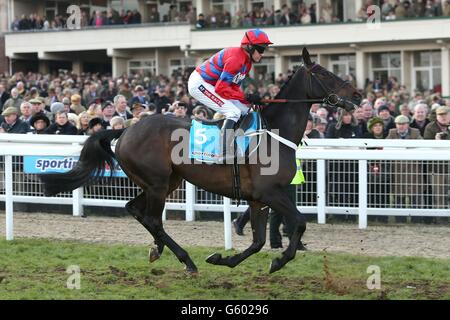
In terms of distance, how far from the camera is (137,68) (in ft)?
118

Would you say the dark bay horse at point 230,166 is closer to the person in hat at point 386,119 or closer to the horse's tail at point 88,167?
the horse's tail at point 88,167

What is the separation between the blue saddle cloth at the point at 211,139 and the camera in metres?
6.72

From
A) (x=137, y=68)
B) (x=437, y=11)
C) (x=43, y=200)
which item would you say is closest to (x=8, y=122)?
(x=43, y=200)

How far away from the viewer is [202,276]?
6734 mm

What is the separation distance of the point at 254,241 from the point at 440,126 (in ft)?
13.5

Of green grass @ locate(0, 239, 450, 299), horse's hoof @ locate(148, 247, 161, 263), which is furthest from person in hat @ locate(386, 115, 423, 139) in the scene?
horse's hoof @ locate(148, 247, 161, 263)

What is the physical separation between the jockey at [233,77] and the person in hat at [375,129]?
3622mm

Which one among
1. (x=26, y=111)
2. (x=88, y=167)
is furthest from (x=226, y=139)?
(x=26, y=111)

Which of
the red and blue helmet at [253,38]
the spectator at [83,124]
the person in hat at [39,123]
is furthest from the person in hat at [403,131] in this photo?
the person in hat at [39,123]

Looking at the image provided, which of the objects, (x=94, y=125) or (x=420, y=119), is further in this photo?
(x=420, y=119)

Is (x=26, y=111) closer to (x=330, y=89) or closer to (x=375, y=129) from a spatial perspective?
(x=375, y=129)

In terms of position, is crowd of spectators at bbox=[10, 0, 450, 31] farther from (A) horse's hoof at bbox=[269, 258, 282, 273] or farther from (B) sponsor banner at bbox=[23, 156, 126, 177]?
(A) horse's hoof at bbox=[269, 258, 282, 273]
